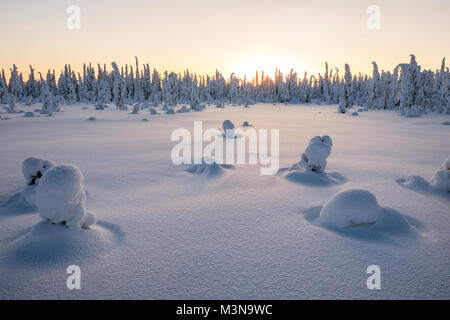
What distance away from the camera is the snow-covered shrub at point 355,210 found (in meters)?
2.02

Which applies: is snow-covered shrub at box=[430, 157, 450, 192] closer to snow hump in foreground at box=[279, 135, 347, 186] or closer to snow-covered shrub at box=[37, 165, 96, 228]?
snow hump in foreground at box=[279, 135, 347, 186]

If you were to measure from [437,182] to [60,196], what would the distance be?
3912mm

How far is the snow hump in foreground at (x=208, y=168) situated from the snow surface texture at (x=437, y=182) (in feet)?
8.04

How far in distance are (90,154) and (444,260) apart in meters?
5.23

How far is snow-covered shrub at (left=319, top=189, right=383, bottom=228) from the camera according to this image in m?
2.02

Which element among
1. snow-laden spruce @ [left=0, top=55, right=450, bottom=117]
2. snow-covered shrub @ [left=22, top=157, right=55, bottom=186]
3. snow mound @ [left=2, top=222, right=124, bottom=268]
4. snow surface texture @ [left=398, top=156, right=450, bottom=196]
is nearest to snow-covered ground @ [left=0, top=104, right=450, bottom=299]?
snow mound @ [left=2, top=222, right=124, bottom=268]

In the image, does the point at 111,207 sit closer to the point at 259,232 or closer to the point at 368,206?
the point at 259,232

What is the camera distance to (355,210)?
6.61 ft

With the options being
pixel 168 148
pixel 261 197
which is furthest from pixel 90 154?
pixel 261 197

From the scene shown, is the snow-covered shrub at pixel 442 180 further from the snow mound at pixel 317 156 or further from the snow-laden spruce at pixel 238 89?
the snow-laden spruce at pixel 238 89

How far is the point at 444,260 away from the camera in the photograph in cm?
162

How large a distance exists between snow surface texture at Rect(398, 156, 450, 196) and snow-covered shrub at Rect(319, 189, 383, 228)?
4.66 ft

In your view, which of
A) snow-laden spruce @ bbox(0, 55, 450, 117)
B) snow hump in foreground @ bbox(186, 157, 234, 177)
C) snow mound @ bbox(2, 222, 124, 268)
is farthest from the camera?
snow-laden spruce @ bbox(0, 55, 450, 117)

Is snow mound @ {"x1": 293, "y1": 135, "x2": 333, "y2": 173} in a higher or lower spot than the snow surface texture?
higher
